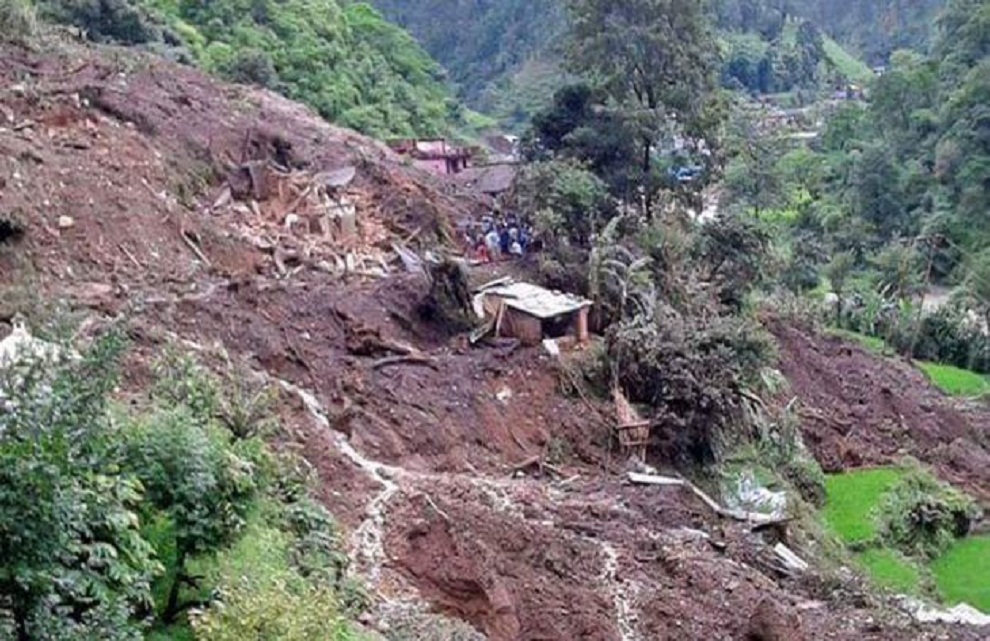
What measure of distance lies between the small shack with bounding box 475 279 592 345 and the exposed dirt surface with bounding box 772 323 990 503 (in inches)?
225

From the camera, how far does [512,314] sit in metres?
16.5

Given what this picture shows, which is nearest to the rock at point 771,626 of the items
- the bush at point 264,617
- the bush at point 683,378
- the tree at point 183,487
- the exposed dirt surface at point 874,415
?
the bush at point 683,378

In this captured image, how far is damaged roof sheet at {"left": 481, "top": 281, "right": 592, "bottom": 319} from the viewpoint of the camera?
53.6 ft

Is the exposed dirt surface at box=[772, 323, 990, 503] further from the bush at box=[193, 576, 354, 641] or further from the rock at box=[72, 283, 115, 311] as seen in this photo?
the bush at box=[193, 576, 354, 641]

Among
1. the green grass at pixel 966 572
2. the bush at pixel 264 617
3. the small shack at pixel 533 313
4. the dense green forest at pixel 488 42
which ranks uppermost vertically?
the bush at pixel 264 617

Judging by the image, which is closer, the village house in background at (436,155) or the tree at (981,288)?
the village house in background at (436,155)

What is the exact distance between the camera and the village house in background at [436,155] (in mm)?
30375

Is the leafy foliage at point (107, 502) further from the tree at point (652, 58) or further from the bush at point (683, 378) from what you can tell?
the tree at point (652, 58)

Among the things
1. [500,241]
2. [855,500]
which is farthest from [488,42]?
[855,500]

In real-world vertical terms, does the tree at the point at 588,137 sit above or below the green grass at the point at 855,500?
above

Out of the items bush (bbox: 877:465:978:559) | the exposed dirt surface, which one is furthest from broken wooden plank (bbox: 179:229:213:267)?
the exposed dirt surface

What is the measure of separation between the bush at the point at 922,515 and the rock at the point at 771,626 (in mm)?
7398

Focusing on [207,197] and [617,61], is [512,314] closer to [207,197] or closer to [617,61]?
[207,197]

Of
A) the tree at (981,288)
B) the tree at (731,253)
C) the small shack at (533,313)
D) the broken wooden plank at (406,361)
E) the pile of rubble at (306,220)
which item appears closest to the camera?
the broken wooden plank at (406,361)
